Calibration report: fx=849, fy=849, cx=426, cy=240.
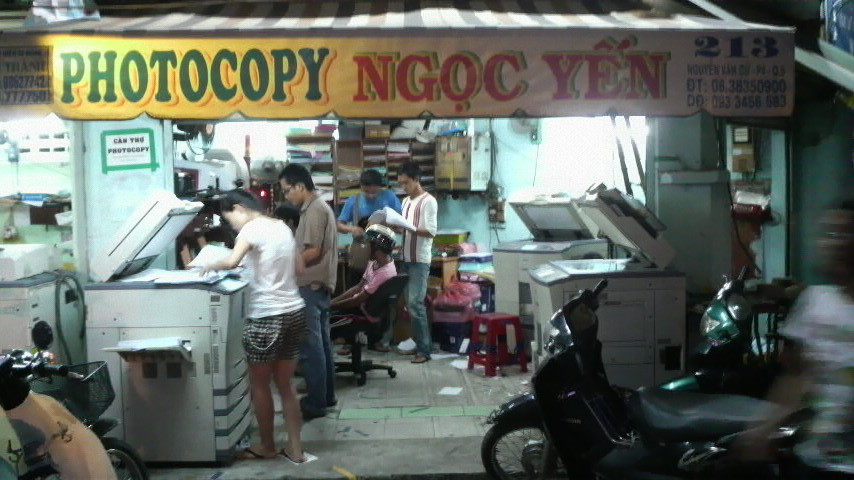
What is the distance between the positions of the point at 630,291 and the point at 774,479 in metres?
2.43

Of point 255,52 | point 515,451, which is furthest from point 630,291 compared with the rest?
point 255,52

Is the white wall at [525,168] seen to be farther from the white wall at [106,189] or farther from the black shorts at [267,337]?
the black shorts at [267,337]

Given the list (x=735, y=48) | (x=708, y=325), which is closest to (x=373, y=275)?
(x=708, y=325)

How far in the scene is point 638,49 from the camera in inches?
216

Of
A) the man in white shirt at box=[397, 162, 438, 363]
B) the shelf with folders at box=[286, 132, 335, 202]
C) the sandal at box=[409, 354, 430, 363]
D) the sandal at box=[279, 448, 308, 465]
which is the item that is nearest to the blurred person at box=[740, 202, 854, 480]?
the sandal at box=[279, 448, 308, 465]

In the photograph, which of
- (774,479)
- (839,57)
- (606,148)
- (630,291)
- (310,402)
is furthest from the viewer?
(606,148)

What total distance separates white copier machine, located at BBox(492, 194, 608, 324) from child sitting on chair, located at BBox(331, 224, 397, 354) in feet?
4.07

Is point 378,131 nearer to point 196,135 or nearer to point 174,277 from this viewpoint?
point 196,135

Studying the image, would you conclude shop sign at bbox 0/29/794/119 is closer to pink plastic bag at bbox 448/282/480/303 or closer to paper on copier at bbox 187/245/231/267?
paper on copier at bbox 187/245/231/267

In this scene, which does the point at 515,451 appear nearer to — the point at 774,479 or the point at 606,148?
the point at 774,479

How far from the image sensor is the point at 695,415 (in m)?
4.38

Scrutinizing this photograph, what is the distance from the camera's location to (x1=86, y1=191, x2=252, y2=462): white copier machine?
5.64 m

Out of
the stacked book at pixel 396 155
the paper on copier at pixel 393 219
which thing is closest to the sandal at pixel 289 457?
the paper on copier at pixel 393 219

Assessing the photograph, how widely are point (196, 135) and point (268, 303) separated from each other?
344 cm
